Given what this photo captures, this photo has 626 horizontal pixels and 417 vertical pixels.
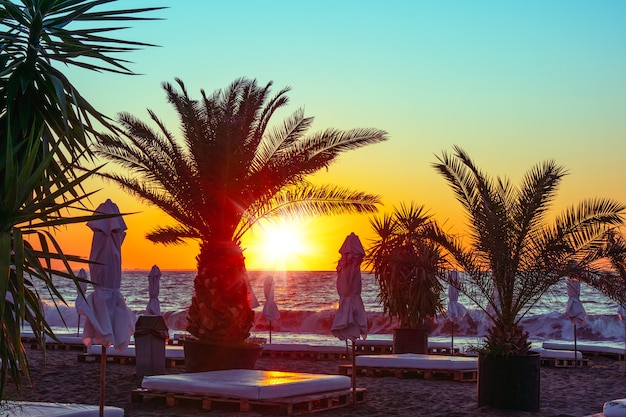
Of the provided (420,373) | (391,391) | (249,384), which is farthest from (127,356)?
(249,384)

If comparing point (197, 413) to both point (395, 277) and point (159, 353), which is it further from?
point (395, 277)

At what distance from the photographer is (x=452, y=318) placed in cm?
2453

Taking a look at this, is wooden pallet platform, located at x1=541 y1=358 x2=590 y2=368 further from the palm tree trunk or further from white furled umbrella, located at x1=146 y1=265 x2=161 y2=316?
white furled umbrella, located at x1=146 y1=265 x2=161 y2=316

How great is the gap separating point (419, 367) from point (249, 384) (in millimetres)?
5732

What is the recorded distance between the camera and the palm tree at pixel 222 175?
57.4 feet

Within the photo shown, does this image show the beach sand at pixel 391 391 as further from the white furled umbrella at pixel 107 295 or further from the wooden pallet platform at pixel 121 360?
the white furled umbrella at pixel 107 295

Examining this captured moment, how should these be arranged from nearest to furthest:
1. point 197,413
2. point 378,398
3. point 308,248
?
point 197,413, point 378,398, point 308,248

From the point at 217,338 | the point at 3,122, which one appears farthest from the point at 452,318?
the point at 3,122

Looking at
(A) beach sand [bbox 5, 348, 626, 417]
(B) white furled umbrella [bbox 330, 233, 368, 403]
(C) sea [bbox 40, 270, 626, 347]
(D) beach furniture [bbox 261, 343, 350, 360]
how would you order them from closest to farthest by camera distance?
(A) beach sand [bbox 5, 348, 626, 417] < (B) white furled umbrella [bbox 330, 233, 368, 403] < (D) beach furniture [bbox 261, 343, 350, 360] < (C) sea [bbox 40, 270, 626, 347]

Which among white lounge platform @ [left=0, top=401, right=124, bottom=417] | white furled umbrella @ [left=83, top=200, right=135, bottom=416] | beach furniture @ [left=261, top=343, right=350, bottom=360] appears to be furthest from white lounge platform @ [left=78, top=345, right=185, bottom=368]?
white lounge platform @ [left=0, top=401, right=124, bottom=417]

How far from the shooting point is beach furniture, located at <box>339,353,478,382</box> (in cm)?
1742

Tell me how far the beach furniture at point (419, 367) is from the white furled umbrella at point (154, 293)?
338 inches

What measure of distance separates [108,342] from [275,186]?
7388 mm

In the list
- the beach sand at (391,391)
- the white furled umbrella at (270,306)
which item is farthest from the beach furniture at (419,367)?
the white furled umbrella at (270,306)
